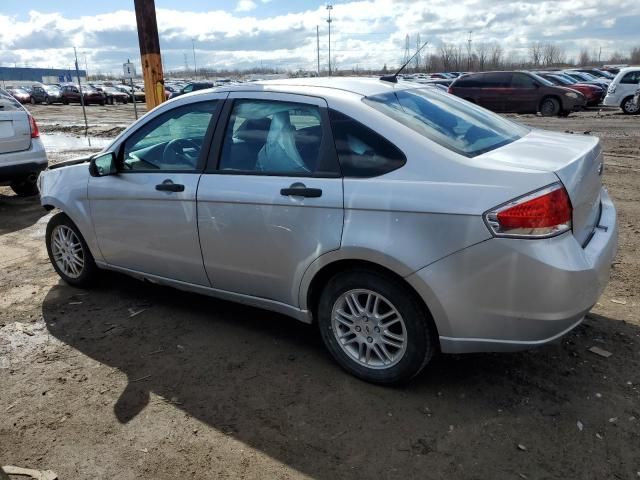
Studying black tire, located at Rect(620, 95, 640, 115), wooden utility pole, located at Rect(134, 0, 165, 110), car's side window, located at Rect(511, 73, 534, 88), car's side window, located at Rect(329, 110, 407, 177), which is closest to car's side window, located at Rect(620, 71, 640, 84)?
black tire, located at Rect(620, 95, 640, 115)

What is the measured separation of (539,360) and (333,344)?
1.27m

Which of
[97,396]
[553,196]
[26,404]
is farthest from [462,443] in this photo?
[26,404]

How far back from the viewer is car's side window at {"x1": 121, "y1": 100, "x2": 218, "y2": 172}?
12.2 ft

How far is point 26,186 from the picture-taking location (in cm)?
889

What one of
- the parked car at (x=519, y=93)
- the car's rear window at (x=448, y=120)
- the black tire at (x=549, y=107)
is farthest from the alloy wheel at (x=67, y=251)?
the black tire at (x=549, y=107)

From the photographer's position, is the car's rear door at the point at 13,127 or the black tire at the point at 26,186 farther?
the black tire at the point at 26,186

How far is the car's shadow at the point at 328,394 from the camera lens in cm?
264

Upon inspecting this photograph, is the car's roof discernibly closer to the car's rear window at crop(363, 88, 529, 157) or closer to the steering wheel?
the car's rear window at crop(363, 88, 529, 157)

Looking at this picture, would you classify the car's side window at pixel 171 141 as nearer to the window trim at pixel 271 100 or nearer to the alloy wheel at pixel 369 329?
the window trim at pixel 271 100

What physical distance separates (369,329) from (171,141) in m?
2.01

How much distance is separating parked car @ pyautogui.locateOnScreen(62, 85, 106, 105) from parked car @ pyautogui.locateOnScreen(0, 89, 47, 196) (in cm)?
Answer: 3614

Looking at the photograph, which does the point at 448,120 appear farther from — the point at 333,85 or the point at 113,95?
the point at 113,95

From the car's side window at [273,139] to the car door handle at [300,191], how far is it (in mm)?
99

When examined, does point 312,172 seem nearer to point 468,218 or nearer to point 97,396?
point 468,218
